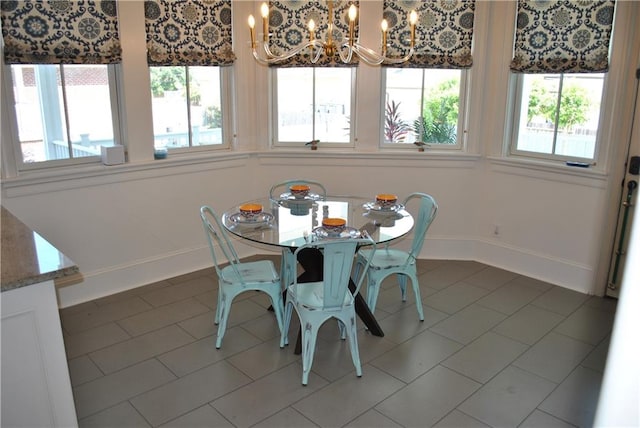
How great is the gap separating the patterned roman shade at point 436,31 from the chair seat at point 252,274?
2.25 meters

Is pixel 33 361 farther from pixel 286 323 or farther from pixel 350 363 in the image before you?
pixel 350 363

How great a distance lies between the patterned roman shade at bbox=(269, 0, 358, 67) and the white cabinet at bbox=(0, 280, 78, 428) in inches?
122

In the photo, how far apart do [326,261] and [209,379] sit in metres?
0.97

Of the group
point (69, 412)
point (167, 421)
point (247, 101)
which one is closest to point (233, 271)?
point (167, 421)

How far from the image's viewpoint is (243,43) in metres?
4.52

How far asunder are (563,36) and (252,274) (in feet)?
9.83

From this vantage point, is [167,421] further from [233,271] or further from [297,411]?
[233,271]

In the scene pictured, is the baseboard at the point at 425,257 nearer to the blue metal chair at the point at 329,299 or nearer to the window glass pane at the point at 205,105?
the window glass pane at the point at 205,105

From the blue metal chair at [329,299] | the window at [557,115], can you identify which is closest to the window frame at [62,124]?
the blue metal chair at [329,299]

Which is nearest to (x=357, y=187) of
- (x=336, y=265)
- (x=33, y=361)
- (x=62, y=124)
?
(x=336, y=265)

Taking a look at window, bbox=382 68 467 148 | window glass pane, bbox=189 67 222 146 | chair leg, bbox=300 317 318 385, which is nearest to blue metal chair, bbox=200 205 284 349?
chair leg, bbox=300 317 318 385

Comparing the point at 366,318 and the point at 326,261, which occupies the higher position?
the point at 326,261

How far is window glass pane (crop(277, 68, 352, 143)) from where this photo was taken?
468 cm

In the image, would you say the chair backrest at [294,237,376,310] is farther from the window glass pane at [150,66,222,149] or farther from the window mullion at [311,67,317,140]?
the window mullion at [311,67,317,140]
